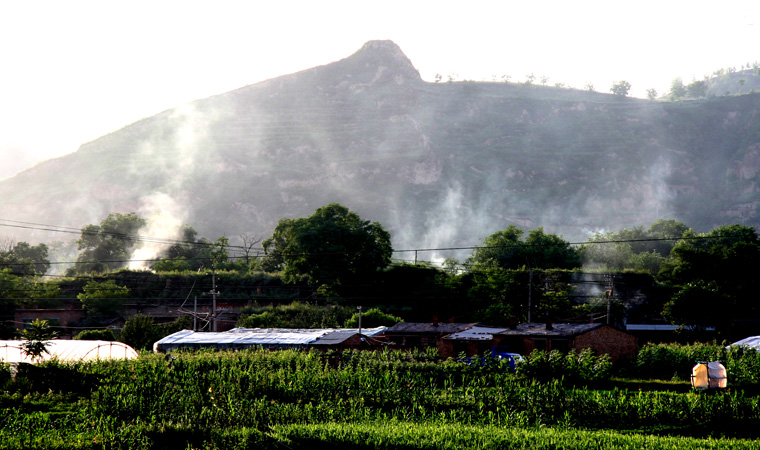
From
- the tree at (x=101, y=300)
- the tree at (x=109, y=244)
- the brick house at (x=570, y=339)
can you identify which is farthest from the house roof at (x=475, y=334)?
the tree at (x=109, y=244)

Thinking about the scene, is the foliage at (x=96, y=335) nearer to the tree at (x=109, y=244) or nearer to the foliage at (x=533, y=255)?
the foliage at (x=533, y=255)

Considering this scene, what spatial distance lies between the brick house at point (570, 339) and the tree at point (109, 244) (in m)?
98.8

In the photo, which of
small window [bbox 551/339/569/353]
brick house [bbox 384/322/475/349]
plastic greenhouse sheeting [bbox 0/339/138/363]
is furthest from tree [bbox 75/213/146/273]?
small window [bbox 551/339/569/353]

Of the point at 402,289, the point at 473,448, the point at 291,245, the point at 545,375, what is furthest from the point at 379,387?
the point at 291,245

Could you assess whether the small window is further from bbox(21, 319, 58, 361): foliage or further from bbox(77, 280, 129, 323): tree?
bbox(77, 280, 129, 323): tree

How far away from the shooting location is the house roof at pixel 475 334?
5188cm

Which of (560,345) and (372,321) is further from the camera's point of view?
(372,321)

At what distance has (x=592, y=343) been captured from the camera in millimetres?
50094

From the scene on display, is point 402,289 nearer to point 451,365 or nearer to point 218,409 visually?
point 451,365

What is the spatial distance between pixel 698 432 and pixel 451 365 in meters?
14.8

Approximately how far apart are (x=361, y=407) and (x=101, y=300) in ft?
199

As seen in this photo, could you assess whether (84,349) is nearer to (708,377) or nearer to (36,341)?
(36,341)

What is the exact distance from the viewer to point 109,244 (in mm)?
135375

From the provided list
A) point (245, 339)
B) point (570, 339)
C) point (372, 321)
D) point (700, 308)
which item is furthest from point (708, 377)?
point (372, 321)
